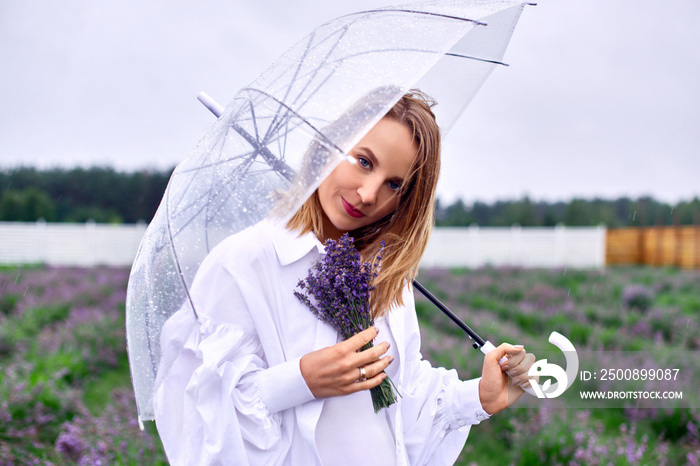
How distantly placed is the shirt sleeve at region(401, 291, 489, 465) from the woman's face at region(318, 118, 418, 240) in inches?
14.2

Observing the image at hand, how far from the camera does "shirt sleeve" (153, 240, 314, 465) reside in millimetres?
1308

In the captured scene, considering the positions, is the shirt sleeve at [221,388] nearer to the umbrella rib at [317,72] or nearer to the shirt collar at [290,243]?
the shirt collar at [290,243]

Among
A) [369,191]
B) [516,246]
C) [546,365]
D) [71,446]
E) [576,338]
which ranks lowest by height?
[516,246]

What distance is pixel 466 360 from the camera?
16.5 feet

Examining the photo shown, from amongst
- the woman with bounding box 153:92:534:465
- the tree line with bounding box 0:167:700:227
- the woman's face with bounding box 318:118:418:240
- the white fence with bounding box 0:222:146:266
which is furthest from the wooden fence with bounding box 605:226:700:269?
the woman's face with bounding box 318:118:418:240

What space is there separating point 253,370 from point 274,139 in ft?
1.99

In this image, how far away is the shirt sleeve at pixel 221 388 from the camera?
4.29 feet

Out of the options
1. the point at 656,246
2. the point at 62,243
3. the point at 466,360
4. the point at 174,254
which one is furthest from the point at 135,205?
the point at 174,254

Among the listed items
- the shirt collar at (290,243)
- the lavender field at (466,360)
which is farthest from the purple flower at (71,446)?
the shirt collar at (290,243)

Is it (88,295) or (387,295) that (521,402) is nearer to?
(387,295)

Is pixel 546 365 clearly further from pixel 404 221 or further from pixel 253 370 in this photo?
pixel 253 370

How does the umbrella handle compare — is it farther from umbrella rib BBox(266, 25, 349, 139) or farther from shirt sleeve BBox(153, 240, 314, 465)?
umbrella rib BBox(266, 25, 349, 139)

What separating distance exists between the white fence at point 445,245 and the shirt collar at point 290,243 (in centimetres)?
1929

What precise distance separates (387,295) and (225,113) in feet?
2.20
